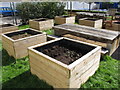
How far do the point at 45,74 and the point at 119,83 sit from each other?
2.20 m

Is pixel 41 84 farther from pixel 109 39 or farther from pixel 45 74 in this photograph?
pixel 109 39

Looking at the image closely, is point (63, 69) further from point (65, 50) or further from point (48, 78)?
point (65, 50)

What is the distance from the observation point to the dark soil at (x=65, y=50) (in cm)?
370

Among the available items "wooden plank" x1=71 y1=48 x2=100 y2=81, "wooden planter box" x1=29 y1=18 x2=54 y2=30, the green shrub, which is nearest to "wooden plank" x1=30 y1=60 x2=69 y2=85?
"wooden plank" x1=71 y1=48 x2=100 y2=81

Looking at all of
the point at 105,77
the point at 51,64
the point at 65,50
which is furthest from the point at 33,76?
the point at 105,77

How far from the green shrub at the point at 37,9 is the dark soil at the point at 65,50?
7978 mm

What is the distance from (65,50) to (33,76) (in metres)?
1.38

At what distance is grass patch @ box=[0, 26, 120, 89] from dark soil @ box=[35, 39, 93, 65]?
0.82 meters

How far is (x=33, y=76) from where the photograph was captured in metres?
3.82

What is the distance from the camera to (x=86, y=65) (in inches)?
130

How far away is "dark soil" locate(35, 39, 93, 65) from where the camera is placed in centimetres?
370

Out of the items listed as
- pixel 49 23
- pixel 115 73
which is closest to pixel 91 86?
pixel 115 73

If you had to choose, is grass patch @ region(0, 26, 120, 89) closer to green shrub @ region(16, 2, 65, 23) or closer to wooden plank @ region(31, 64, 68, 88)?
wooden plank @ region(31, 64, 68, 88)

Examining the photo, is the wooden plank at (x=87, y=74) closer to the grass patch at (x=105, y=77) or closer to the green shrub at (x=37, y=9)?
the grass patch at (x=105, y=77)
